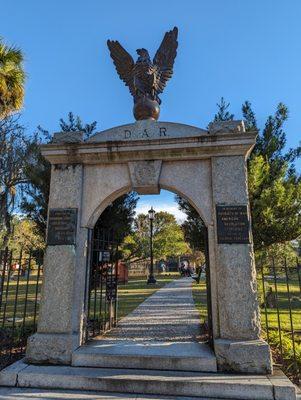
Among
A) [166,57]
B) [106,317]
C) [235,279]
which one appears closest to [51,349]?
[106,317]

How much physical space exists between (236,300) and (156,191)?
2.21 meters

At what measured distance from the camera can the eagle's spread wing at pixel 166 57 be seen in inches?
250

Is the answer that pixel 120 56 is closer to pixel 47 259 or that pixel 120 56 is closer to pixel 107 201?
pixel 107 201

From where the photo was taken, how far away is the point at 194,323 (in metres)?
7.68

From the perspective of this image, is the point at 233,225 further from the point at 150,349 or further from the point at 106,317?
the point at 106,317

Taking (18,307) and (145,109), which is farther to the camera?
(18,307)

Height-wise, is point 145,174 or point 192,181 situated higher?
point 145,174

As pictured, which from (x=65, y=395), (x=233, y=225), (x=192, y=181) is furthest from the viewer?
(x=192, y=181)

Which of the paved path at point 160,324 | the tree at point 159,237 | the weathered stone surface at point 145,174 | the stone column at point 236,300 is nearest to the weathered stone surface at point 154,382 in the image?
the stone column at point 236,300

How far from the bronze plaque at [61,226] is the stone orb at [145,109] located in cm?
211

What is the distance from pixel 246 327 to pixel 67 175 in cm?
375

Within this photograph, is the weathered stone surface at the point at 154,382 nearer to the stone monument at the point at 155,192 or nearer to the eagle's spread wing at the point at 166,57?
the stone monument at the point at 155,192

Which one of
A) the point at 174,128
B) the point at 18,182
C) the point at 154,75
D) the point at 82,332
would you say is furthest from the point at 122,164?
the point at 18,182

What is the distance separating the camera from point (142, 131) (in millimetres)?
5625
